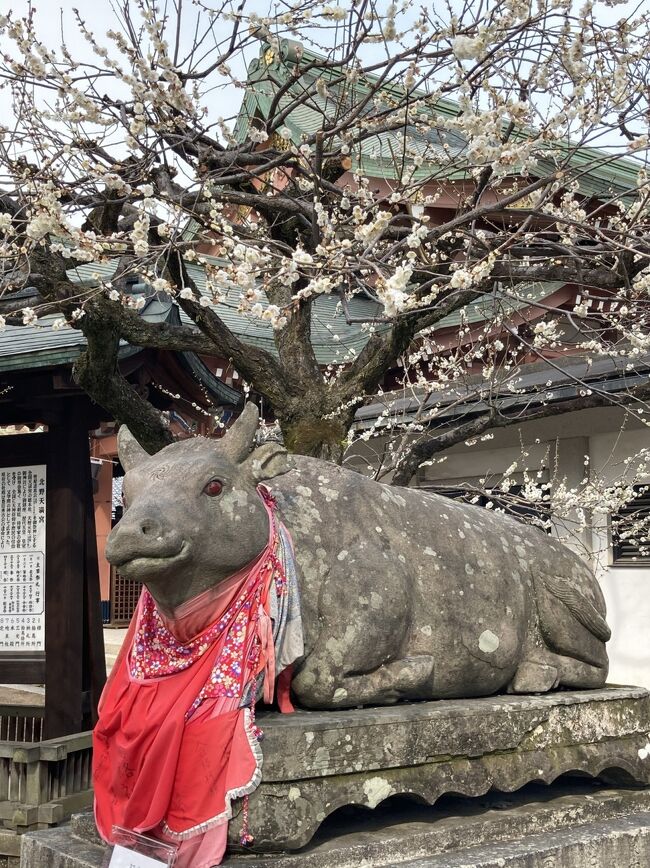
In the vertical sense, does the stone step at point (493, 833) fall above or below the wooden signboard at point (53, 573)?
below

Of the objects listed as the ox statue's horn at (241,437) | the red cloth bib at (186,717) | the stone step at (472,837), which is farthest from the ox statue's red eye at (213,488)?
the stone step at (472,837)

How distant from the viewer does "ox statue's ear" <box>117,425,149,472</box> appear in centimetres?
345

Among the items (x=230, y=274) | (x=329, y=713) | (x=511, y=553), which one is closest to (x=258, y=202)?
(x=230, y=274)

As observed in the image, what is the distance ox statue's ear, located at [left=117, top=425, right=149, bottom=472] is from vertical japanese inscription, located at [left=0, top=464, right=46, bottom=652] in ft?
12.6

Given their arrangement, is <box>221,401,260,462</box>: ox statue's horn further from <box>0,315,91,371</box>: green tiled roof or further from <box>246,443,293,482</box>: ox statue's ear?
<box>0,315,91,371</box>: green tiled roof

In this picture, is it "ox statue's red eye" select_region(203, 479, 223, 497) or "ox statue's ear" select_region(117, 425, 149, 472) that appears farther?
"ox statue's ear" select_region(117, 425, 149, 472)

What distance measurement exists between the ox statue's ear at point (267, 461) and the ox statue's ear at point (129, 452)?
1.40 feet

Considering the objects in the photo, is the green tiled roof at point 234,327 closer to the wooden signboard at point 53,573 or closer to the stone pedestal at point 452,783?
the wooden signboard at point 53,573

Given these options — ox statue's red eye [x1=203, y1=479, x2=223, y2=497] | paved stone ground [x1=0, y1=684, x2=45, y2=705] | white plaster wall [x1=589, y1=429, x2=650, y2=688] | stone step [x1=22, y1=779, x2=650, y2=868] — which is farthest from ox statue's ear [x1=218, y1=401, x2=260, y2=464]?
white plaster wall [x1=589, y1=429, x2=650, y2=688]

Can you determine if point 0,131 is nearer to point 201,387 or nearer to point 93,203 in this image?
point 93,203

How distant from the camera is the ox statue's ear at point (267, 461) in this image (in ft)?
11.1

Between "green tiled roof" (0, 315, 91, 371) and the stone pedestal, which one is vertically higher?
"green tiled roof" (0, 315, 91, 371)

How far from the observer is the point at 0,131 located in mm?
5422

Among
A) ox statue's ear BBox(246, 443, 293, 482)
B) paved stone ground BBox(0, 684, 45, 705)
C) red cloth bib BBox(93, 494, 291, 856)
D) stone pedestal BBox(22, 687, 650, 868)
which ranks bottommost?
paved stone ground BBox(0, 684, 45, 705)
